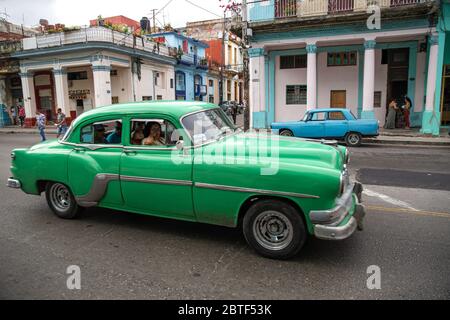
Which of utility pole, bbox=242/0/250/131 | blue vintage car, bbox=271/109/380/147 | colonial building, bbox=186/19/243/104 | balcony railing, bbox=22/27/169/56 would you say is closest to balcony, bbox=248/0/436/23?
utility pole, bbox=242/0/250/131

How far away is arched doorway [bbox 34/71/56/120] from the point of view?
2823cm

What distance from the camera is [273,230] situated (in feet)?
13.0

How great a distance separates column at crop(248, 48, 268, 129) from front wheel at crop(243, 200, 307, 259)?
15.8m

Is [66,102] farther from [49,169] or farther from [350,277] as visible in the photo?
[350,277]

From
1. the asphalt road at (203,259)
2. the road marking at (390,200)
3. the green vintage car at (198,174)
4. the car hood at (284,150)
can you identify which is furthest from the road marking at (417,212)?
the car hood at (284,150)

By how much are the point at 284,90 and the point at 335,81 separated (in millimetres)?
2839

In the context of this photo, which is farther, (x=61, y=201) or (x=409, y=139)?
(x=409, y=139)

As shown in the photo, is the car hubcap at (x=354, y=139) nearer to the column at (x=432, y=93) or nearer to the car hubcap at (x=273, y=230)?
the column at (x=432, y=93)

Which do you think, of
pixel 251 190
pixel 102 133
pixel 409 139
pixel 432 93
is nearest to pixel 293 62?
pixel 432 93

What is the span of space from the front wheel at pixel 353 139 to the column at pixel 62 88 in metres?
19.7

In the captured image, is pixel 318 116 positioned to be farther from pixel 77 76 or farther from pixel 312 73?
pixel 77 76

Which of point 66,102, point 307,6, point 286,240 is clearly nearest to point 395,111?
point 307,6

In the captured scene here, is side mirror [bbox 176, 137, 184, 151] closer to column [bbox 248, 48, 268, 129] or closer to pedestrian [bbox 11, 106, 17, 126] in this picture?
column [bbox 248, 48, 268, 129]
